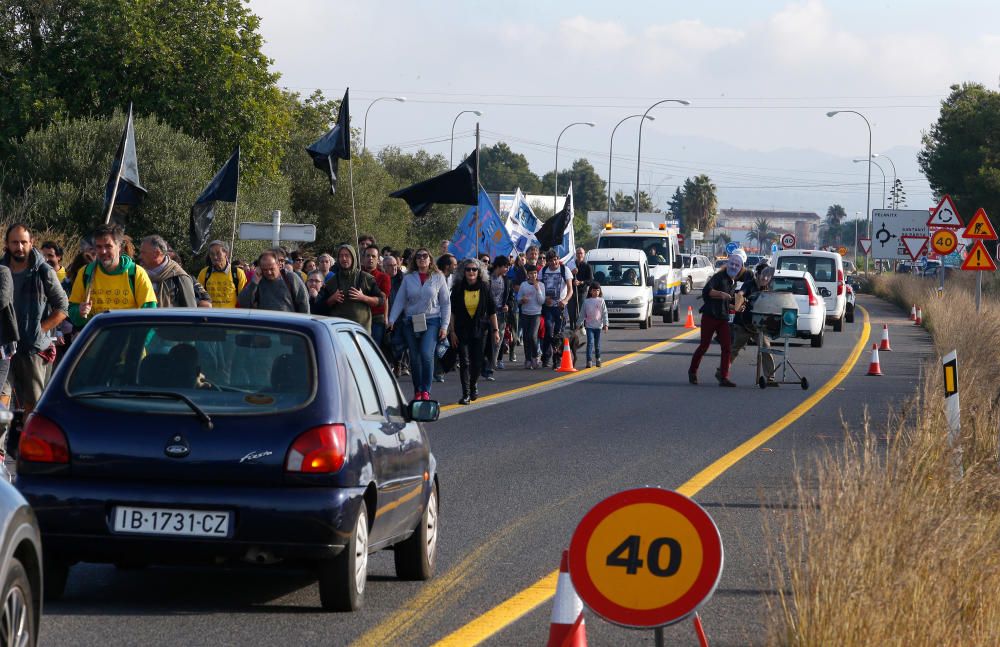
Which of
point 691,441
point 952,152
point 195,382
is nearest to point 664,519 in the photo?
point 195,382

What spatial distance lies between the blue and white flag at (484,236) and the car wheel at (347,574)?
868 inches

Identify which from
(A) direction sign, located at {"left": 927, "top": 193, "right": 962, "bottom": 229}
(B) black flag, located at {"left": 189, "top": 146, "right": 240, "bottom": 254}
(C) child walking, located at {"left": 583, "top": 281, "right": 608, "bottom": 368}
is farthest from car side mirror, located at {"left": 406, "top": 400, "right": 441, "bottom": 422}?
(A) direction sign, located at {"left": 927, "top": 193, "right": 962, "bottom": 229}

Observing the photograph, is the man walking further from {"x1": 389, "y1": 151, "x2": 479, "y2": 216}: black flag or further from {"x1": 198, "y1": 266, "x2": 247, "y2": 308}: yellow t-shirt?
{"x1": 389, "y1": 151, "x2": 479, "y2": 216}: black flag

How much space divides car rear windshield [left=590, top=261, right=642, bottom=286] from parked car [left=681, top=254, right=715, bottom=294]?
26.3 metres

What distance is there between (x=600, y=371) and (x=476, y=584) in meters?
16.2

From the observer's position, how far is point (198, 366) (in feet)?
22.5

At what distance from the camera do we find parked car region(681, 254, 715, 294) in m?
64.5

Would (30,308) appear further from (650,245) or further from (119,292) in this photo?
(650,245)

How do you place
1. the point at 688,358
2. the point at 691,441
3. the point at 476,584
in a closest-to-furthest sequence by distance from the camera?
the point at 476,584
the point at 691,441
the point at 688,358

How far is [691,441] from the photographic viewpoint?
47.3ft

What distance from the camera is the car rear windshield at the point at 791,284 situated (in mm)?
32000

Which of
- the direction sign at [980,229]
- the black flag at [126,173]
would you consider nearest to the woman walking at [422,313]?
the black flag at [126,173]

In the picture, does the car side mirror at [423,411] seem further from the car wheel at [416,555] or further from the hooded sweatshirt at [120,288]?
the hooded sweatshirt at [120,288]

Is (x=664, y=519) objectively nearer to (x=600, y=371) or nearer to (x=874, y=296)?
(x=600, y=371)
